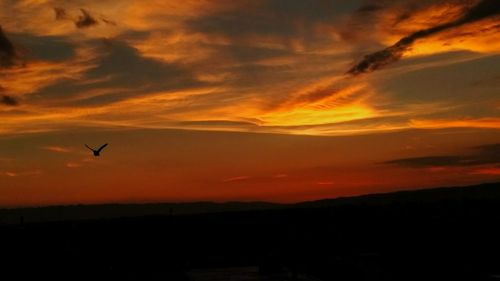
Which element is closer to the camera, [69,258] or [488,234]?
[69,258]

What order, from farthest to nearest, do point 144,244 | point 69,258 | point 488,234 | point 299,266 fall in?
point 144,244 < point 488,234 < point 69,258 < point 299,266

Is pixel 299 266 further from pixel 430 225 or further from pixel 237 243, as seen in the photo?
pixel 430 225

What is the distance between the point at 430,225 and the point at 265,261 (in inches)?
1630

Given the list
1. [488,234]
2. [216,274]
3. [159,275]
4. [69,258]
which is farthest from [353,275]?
[488,234]

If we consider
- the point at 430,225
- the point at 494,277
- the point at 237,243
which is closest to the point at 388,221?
the point at 430,225

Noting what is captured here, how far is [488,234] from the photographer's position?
57.9 metres

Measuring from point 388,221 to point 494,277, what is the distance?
5227 cm

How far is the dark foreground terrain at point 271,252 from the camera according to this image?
33.9 metres

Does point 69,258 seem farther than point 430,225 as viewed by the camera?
No

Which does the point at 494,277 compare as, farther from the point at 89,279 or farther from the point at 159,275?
the point at 89,279

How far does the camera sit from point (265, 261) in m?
33.5

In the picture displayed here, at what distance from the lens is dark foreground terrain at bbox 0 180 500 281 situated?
111 ft

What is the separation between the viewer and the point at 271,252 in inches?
1480

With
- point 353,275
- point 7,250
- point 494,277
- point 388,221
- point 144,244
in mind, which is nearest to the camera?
point 494,277
